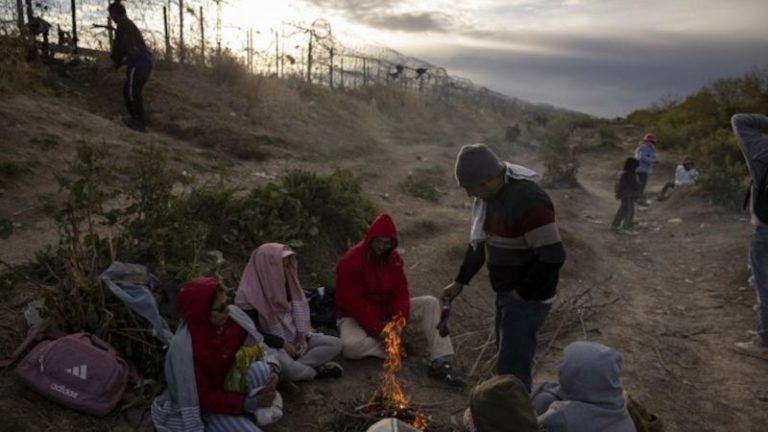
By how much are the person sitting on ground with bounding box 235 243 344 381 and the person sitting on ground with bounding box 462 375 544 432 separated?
1.82 metres

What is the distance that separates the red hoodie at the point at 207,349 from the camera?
3.11 meters

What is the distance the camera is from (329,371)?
4.10m

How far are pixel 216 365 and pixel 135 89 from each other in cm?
768

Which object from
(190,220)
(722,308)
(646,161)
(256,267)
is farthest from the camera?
(646,161)

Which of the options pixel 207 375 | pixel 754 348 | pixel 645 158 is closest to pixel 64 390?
pixel 207 375

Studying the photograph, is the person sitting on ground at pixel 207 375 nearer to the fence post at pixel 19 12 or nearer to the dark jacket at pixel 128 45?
the dark jacket at pixel 128 45

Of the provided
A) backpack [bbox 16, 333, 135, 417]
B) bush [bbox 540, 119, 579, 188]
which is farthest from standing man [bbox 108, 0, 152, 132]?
bush [bbox 540, 119, 579, 188]

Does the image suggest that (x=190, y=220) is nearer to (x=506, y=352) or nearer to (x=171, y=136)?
(x=506, y=352)

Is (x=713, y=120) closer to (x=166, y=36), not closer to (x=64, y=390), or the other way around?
(x=166, y=36)

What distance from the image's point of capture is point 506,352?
3393mm

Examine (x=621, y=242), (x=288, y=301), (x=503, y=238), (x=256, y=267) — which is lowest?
(x=621, y=242)

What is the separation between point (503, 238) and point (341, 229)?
3.56m

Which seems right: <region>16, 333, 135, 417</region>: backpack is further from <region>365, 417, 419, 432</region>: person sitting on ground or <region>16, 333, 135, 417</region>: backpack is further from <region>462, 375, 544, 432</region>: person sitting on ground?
<region>462, 375, 544, 432</region>: person sitting on ground

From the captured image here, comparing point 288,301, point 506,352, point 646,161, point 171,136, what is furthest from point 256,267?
point 646,161
